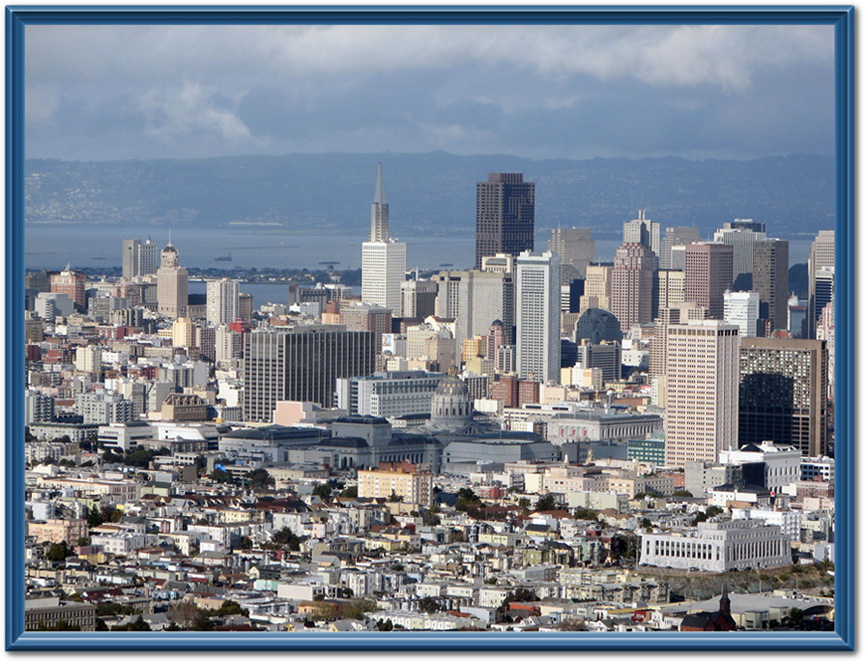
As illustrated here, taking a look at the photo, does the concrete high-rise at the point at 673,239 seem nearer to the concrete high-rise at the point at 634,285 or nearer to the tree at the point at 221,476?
the concrete high-rise at the point at 634,285

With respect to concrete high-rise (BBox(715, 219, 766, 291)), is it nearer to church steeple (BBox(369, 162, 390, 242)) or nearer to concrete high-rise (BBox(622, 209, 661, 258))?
concrete high-rise (BBox(622, 209, 661, 258))

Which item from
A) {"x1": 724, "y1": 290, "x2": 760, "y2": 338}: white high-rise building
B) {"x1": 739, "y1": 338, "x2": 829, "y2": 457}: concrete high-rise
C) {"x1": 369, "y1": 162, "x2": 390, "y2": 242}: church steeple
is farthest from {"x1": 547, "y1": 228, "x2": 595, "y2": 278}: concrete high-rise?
{"x1": 739, "y1": 338, "x2": 829, "y2": 457}: concrete high-rise

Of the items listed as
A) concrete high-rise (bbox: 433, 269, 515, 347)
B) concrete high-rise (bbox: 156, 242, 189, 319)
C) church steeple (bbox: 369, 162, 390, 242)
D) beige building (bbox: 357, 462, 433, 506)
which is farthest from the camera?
concrete high-rise (bbox: 433, 269, 515, 347)

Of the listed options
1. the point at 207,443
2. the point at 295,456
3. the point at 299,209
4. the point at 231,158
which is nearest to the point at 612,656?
the point at 295,456

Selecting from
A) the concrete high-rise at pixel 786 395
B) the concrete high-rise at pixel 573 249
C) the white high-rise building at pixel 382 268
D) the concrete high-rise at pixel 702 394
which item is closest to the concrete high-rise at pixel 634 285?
the concrete high-rise at pixel 573 249

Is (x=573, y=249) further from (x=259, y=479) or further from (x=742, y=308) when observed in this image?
(x=259, y=479)

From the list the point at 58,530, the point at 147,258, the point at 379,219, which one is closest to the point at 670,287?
the point at 379,219
